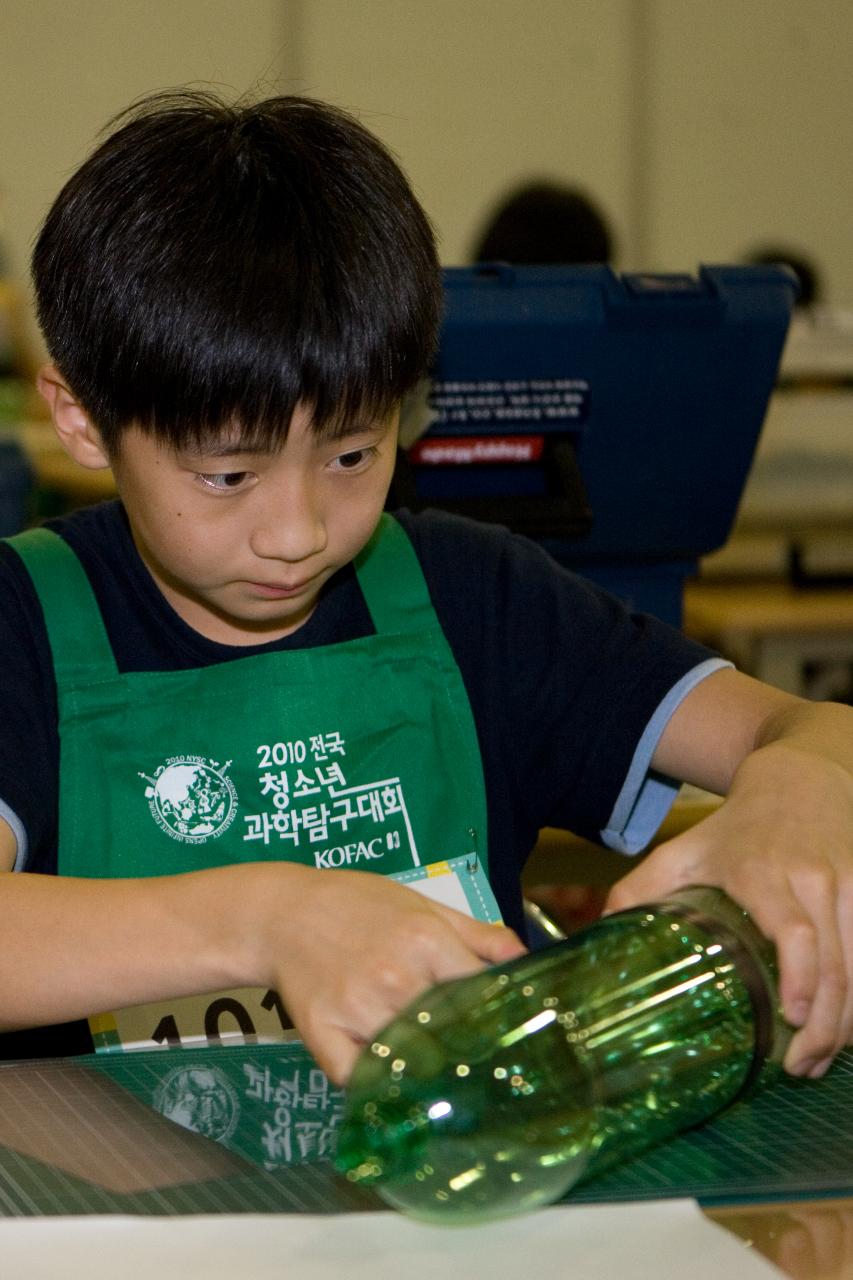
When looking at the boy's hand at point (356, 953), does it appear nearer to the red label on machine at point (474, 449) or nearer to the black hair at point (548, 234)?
the red label on machine at point (474, 449)

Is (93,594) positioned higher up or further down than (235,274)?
further down

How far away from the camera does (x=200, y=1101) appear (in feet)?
2.53

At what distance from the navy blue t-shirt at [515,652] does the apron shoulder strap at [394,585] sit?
0.03 feet

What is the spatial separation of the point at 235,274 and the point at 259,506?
0.13 metres

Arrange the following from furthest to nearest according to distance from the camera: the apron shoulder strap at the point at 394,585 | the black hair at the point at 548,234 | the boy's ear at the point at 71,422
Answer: the black hair at the point at 548,234
the apron shoulder strap at the point at 394,585
the boy's ear at the point at 71,422

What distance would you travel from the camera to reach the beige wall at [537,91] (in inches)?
188

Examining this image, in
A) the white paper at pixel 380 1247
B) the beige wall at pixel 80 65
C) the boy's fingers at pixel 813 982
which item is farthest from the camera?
the beige wall at pixel 80 65

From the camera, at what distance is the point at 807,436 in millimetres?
2854

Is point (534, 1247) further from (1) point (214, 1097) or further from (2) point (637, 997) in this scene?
(1) point (214, 1097)

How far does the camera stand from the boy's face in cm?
90

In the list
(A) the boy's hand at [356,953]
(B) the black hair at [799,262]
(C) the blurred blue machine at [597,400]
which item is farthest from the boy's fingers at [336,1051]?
(B) the black hair at [799,262]

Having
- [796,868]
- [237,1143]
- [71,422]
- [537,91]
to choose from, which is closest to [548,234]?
[71,422]

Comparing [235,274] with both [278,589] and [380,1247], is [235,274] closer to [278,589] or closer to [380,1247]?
[278,589]

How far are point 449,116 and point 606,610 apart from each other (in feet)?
13.6
